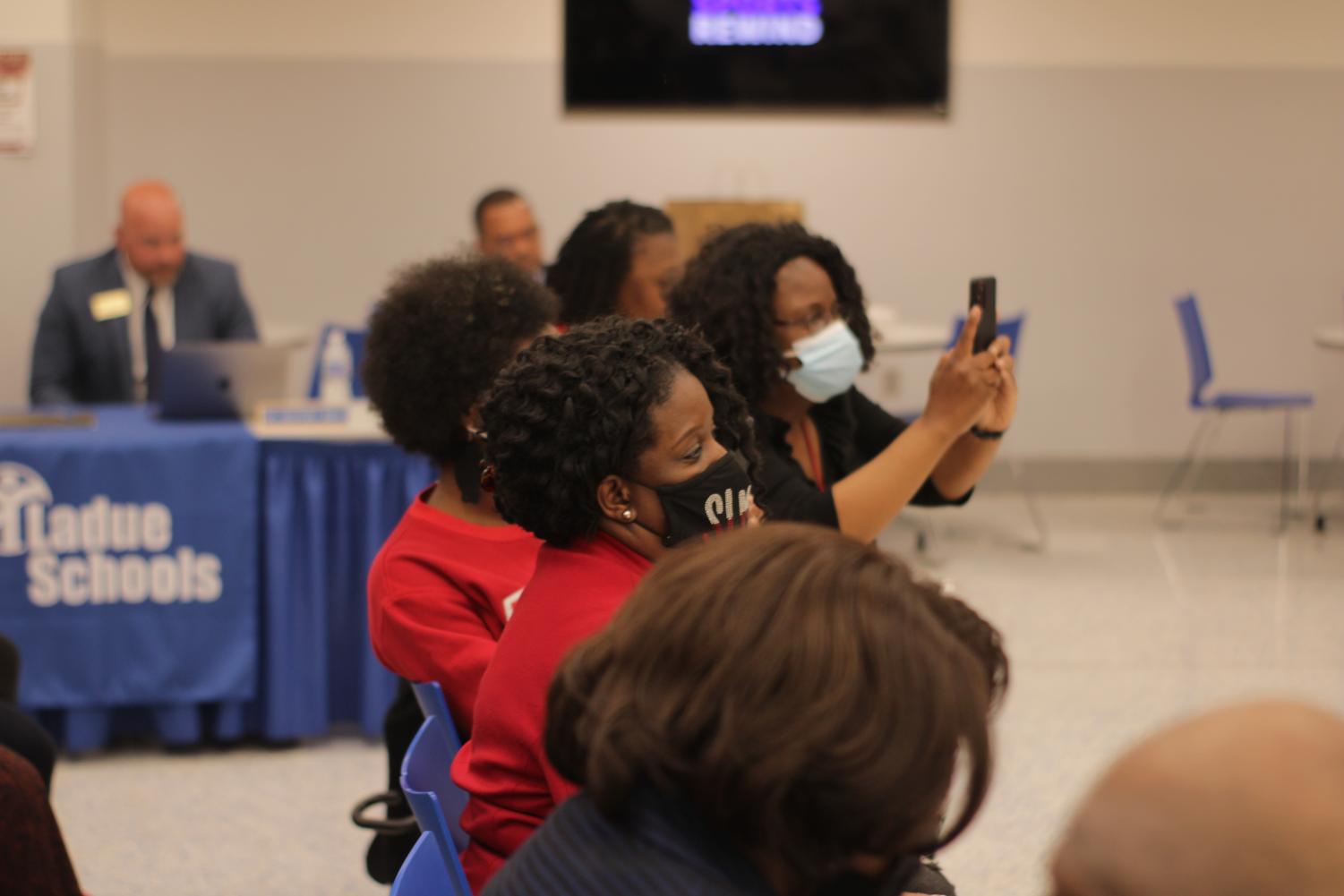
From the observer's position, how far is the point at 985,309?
6.91ft

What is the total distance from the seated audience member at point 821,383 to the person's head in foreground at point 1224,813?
1.38 metres

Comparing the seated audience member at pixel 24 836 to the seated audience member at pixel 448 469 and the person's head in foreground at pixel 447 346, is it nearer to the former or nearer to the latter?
the seated audience member at pixel 448 469

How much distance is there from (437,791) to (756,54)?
5413mm

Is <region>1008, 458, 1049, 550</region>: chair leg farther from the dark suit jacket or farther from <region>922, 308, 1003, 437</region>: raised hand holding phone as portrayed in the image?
<region>922, 308, 1003, 437</region>: raised hand holding phone

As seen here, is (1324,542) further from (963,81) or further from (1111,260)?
(963,81)

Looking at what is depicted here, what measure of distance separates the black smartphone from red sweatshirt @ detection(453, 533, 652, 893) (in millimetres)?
924

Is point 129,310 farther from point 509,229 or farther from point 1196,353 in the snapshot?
point 1196,353

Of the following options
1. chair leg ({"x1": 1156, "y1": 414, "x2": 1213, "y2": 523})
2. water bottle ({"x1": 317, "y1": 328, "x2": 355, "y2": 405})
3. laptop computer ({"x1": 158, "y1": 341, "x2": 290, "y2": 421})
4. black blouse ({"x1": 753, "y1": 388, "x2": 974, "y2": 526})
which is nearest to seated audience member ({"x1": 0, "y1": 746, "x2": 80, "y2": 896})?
black blouse ({"x1": 753, "y1": 388, "x2": 974, "y2": 526})

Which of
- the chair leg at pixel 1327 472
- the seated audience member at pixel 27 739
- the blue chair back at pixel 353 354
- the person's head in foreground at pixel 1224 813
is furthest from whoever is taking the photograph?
the chair leg at pixel 1327 472

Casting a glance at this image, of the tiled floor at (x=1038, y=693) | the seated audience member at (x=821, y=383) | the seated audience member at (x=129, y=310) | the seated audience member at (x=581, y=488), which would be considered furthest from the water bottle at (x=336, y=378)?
the seated audience member at (x=581, y=488)

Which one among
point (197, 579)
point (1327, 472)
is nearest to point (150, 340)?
point (197, 579)

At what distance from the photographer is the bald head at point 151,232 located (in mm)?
4395

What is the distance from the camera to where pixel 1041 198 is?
6.80m

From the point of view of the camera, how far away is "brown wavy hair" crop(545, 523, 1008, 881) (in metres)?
0.78
